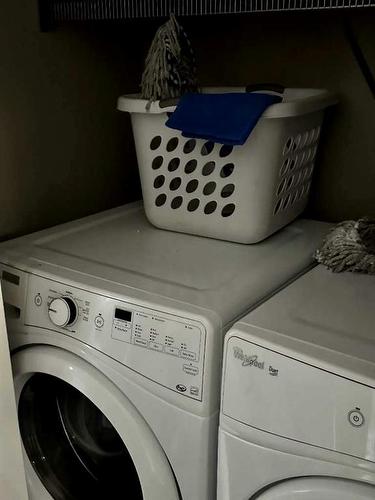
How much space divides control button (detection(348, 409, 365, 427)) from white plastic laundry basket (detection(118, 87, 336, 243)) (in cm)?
51

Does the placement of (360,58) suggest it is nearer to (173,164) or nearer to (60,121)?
(173,164)

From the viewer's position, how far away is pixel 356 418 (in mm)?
721

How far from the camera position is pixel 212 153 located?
1.17 metres

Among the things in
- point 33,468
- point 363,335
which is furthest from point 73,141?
point 363,335

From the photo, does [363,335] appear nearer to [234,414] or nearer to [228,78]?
[234,414]

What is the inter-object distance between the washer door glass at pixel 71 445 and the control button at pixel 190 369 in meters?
0.37

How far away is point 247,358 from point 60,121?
2.66 ft

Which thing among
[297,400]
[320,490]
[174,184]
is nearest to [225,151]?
[174,184]

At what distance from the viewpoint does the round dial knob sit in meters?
0.99

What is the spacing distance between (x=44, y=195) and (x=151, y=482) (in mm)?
713

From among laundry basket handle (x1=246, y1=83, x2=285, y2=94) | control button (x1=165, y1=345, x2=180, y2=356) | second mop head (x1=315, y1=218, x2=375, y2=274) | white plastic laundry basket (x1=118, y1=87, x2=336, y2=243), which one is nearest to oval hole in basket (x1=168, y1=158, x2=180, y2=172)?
white plastic laundry basket (x1=118, y1=87, x2=336, y2=243)

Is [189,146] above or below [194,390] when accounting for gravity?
above

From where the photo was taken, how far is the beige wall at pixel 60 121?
1230 millimetres

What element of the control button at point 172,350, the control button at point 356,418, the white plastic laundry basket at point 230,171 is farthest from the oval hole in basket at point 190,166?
the control button at point 356,418
